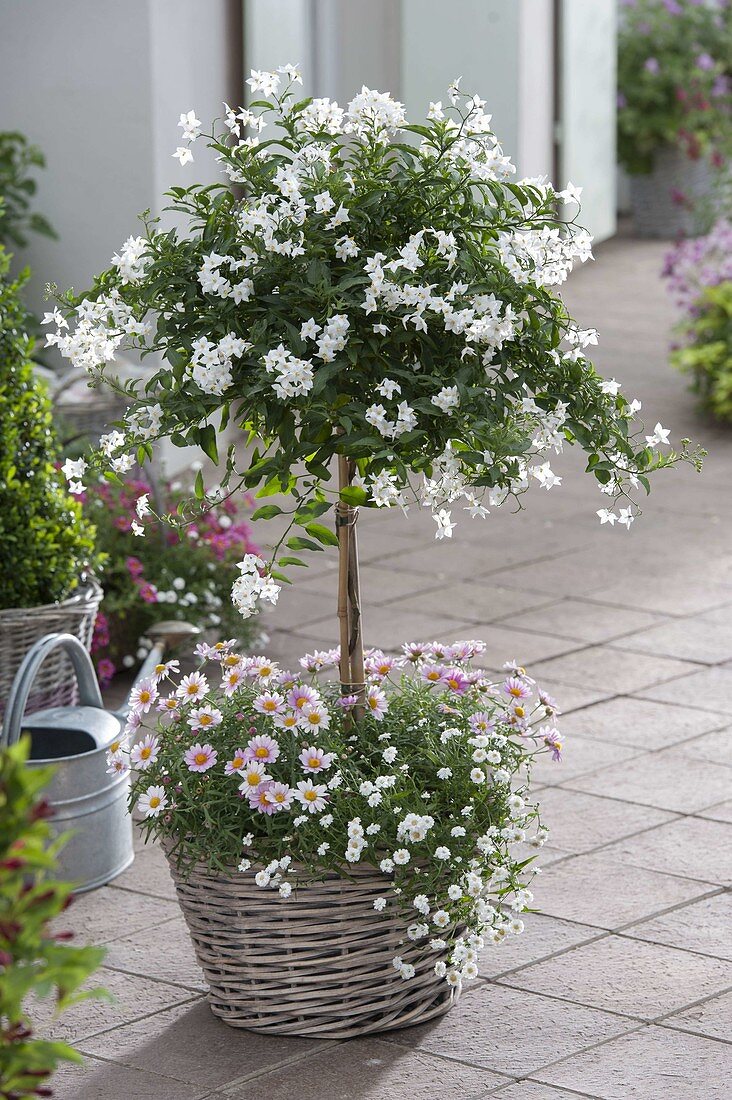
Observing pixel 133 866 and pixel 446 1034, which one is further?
pixel 133 866

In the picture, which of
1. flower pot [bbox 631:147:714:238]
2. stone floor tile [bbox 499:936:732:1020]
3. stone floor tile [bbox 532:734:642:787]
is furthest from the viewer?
flower pot [bbox 631:147:714:238]

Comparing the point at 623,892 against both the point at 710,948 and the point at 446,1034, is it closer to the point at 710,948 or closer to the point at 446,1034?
the point at 710,948

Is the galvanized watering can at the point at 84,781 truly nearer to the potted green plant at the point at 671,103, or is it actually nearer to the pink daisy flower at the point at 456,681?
the pink daisy flower at the point at 456,681

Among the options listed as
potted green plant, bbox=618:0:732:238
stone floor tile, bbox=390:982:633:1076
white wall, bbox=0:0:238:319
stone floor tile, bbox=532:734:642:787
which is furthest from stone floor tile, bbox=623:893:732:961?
potted green plant, bbox=618:0:732:238

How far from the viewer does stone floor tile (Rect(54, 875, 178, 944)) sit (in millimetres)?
3498

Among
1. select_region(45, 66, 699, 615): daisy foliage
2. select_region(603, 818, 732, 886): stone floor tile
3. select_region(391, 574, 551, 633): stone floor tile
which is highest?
select_region(45, 66, 699, 615): daisy foliage

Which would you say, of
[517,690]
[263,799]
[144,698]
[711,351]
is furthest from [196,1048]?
[711,351]

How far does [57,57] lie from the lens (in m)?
7.27

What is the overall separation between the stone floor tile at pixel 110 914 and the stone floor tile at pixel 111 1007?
17cm

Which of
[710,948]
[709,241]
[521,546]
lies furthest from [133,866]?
[709,241]

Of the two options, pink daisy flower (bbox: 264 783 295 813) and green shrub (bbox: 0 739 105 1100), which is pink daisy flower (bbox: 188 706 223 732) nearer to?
pink daisy flower (bbox: 264 783 295 813)

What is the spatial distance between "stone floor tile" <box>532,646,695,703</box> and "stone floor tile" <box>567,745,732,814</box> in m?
0.56

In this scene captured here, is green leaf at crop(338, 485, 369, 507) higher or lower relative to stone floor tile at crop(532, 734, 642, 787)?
higher

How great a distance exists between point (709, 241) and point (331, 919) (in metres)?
6.54
